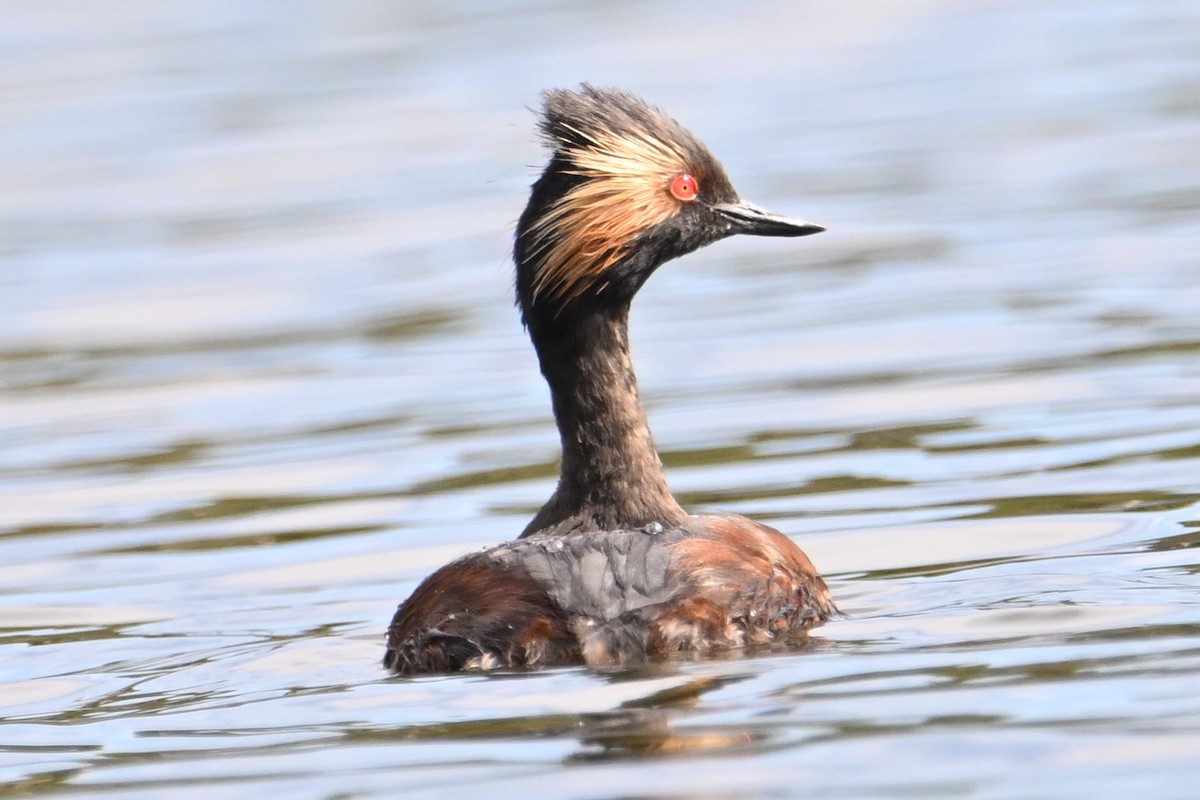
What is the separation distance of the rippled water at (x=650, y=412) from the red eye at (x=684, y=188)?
1377mm

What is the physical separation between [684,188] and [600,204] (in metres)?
0.47

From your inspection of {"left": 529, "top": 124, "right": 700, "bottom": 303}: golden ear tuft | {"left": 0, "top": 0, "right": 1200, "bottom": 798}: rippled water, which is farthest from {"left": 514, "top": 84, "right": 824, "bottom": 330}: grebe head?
{"left": 0, "top": 0, "right": 1200, "bottom": 798}: rippled water

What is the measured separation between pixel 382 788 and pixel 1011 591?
2742 mm

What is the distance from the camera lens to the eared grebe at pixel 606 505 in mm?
7078

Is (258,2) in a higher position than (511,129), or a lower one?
higher

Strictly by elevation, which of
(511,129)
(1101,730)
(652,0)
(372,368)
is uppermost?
(652,0)

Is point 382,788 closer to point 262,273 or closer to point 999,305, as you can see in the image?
point 999,305

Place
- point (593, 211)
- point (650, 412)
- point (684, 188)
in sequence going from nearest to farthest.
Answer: point (593, 211) → point (684, 188) → point (650, 412)

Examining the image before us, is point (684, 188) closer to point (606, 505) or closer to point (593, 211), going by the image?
point (593, 211)

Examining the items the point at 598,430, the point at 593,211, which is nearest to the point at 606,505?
the point at 598,430

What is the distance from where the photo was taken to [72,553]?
10.6m

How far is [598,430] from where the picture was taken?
7961 millimetres

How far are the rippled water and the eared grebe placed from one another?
0.17 meters

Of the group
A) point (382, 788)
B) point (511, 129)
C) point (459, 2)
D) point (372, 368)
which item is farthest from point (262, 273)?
point (459, 2)
